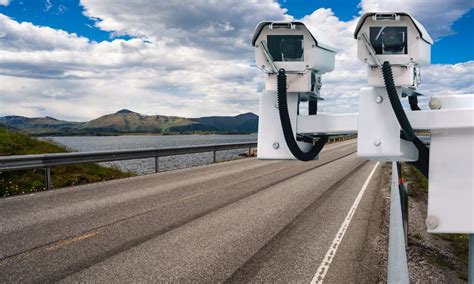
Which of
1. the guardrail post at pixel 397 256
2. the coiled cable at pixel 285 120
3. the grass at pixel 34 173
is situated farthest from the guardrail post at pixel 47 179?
the coiled cable at pixel 285 120

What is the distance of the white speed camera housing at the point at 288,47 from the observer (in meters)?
2.40

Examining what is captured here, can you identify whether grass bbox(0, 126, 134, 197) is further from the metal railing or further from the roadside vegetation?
the roadside vegetation

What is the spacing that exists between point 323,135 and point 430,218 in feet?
2.46

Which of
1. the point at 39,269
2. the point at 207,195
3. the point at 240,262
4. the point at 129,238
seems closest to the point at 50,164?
the point at 207,195

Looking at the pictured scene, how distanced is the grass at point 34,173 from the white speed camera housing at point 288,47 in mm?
10966

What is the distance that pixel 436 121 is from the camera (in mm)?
2240

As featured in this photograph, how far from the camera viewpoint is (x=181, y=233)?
24.3ft

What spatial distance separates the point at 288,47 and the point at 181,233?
5498 millimetres

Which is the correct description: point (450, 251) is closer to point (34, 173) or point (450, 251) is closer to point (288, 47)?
point (288, 47)

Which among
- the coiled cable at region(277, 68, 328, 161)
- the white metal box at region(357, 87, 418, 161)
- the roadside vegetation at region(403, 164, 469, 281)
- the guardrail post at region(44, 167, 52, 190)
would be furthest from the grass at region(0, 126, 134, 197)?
the white metal box at region(357, 87, 418, 161)

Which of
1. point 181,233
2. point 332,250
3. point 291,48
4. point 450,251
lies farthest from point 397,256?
point 450,251

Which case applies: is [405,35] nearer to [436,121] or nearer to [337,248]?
[436,121]

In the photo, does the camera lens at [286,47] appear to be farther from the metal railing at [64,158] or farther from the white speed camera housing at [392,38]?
the metal railing at [64,158]

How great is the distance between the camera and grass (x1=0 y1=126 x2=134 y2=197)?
12.3 metres
